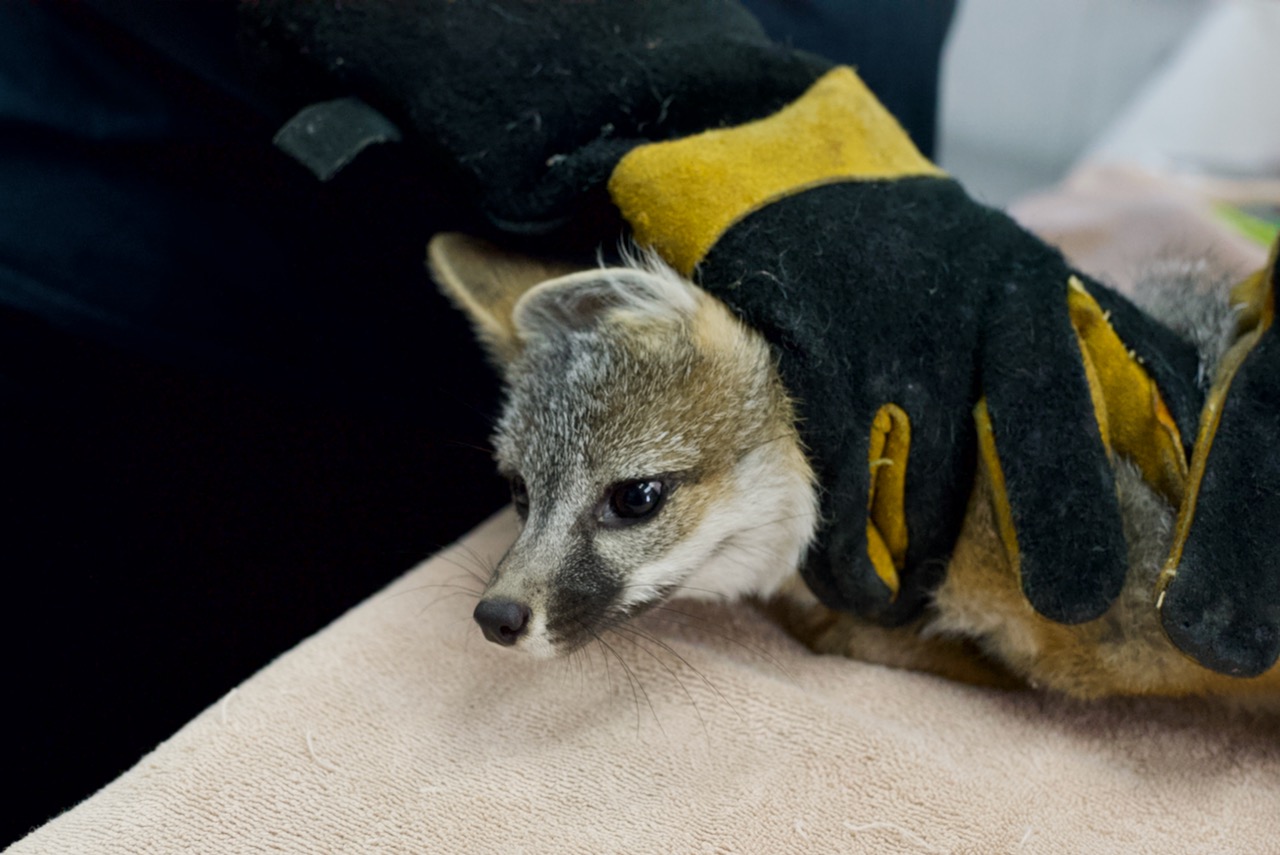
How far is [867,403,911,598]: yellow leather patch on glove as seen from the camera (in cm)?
129

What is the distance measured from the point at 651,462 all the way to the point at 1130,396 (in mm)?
656

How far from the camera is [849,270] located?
126 centimetres

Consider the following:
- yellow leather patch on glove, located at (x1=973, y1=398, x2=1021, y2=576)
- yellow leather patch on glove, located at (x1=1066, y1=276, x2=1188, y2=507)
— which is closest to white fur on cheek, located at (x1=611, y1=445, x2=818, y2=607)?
yellow leather patch on glove, located at (x1=973, y1=398, x2=1021, y2=576)

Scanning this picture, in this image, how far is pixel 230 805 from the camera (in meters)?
1.16

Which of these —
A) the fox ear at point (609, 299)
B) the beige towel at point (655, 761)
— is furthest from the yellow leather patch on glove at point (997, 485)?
the fox ear at point (609, 299)

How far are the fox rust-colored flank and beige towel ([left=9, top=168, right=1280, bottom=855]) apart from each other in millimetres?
97

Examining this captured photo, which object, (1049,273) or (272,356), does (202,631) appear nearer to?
(272,356)

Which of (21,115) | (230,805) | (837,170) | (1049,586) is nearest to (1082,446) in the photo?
(1049,586)

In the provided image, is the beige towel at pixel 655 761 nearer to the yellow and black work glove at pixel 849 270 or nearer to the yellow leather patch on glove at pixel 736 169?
the yellow and black work glove at pixel 849 270

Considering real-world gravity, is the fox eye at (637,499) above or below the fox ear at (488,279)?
below

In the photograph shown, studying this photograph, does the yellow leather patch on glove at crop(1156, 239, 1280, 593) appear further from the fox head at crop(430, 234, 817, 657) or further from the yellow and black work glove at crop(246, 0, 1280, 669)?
the fox head at crop(430, 234, 817, 657)

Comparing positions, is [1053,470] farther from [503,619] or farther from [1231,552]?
[503,619]

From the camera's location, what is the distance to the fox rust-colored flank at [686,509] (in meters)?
1.30

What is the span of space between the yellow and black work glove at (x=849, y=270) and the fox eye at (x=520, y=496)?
1.25 ft
